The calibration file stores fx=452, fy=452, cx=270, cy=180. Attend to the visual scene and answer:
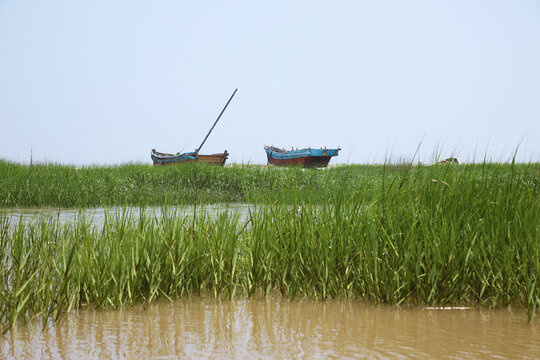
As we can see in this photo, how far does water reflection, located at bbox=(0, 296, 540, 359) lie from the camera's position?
3.28 metres

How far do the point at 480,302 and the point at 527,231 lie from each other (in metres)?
0.84

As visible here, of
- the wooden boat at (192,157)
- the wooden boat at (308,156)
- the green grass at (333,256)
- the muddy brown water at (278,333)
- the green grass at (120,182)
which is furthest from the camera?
the wooden boat at (308,156)

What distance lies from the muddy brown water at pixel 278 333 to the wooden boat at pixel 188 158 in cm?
2587

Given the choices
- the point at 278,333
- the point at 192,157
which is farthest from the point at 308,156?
the point at 278,333

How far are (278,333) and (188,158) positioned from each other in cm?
3212

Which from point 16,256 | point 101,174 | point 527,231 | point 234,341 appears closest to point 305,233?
point 234,341

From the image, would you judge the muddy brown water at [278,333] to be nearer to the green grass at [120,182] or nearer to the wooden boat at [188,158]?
the green grass at [120,182]

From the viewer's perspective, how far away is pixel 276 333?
362 centimetres

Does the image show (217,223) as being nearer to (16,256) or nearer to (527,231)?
(16,256)

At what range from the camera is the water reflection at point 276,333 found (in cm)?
328

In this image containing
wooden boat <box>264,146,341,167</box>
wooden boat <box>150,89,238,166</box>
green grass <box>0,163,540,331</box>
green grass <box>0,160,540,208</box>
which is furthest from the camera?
wooden boat <box>264,146,341,167</box>

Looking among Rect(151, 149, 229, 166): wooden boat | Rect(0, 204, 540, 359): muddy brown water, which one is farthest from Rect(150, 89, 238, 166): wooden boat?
Rect(0, 204, 540, 359): muddy brown water

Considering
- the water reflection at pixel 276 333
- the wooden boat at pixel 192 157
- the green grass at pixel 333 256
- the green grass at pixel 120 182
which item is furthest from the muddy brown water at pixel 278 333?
the wooden boat at pixel 192 157

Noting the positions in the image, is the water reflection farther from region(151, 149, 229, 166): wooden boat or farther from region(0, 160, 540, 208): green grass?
region(151, 149, 229, 166): wooden boat
